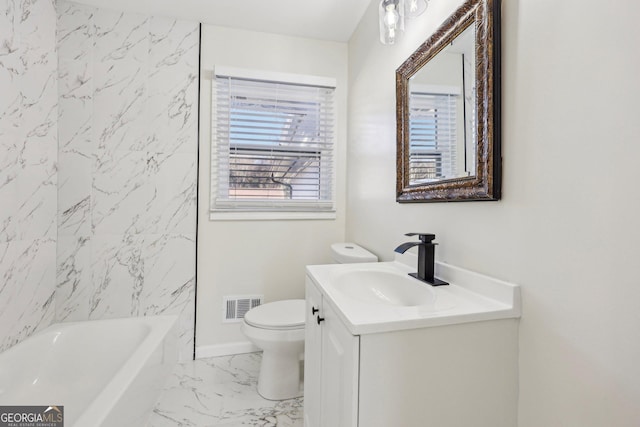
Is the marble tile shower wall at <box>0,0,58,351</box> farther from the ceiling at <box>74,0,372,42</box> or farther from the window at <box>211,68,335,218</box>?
the window at <box>211,68,335,218</box>

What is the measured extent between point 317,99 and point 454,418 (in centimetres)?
210

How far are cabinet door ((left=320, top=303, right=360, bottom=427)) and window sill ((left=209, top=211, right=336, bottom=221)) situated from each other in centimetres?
128

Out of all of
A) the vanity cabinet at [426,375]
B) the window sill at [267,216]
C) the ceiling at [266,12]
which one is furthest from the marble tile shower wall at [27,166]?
the vanity cabinet at [426,375]

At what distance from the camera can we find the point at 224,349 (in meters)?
2.13

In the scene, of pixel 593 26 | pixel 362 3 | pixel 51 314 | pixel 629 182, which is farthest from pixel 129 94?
pixel 629 182

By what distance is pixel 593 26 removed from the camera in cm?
65

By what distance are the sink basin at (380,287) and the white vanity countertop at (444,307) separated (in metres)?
0.06

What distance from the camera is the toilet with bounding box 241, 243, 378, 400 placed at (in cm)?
159

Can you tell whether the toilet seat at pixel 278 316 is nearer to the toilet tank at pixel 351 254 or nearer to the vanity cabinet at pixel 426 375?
the toilet tank at pixel 351 254

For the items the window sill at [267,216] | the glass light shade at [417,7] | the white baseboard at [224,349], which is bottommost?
the white baseboard at [224,349]

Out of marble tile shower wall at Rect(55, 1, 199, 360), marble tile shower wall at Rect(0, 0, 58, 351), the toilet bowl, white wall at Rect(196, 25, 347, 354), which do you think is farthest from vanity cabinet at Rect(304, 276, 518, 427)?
marble tile shower wall at Rect(0, 0, 58, 351)

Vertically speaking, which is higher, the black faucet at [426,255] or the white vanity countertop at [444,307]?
the black faucet at [426,255]

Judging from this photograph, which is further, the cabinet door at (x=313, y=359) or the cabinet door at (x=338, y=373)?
the cabinet door at (x=313, y=359)

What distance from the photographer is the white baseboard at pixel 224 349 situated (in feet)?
6.86
